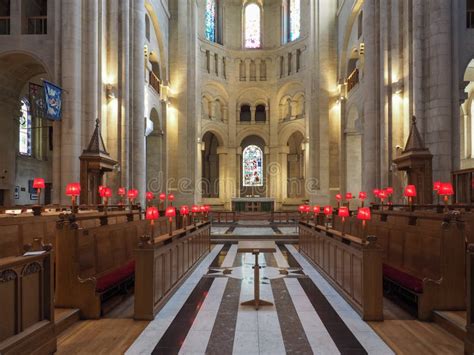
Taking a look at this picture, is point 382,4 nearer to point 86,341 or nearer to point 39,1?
point 39,1

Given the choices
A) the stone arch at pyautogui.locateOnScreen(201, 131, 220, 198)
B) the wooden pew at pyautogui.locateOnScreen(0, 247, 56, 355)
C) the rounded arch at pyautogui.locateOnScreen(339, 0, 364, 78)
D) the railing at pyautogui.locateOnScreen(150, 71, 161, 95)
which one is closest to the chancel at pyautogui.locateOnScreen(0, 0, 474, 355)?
the wooden pew at pyautogui.locateOnScreen(0, 247, 56, 355)

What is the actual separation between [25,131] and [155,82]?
7.28 meters

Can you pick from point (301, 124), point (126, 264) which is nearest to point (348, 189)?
point (301, 124)

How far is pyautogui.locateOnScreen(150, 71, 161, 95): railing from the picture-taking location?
22.8 meters

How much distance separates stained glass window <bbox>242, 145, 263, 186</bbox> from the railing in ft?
36.3

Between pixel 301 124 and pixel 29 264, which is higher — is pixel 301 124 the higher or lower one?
the higher one

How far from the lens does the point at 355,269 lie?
20.7ft

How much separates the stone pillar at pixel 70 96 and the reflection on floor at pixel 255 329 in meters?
6.56

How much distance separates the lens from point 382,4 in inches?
607

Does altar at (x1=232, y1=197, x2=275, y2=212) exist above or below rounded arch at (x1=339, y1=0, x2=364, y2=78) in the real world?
below

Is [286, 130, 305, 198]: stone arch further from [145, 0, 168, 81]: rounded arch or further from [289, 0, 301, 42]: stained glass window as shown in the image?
[145, 0, 168, 81]: rounded arch

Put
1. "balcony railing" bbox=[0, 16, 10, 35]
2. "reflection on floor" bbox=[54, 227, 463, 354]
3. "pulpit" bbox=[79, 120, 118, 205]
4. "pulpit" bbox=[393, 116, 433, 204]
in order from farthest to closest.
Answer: "balcony railing" bbox=[0, 16, 10, 35]
"pulpit" bbox=[79, 120, 118, 205]
"pulpit" bbox=[393, 116, 433, 204]
"reflection on floor" bbox=[54, 227, 463, 354]

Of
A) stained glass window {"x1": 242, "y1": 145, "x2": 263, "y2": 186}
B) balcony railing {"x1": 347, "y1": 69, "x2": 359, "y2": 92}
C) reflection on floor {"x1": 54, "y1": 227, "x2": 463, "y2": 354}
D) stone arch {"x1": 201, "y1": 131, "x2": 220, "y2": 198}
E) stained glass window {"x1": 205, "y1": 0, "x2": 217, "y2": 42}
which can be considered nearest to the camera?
reflection on floor {"x1": 54, "y1": 227, "x2": 463, "y2": 354}

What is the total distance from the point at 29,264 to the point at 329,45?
2466cm
